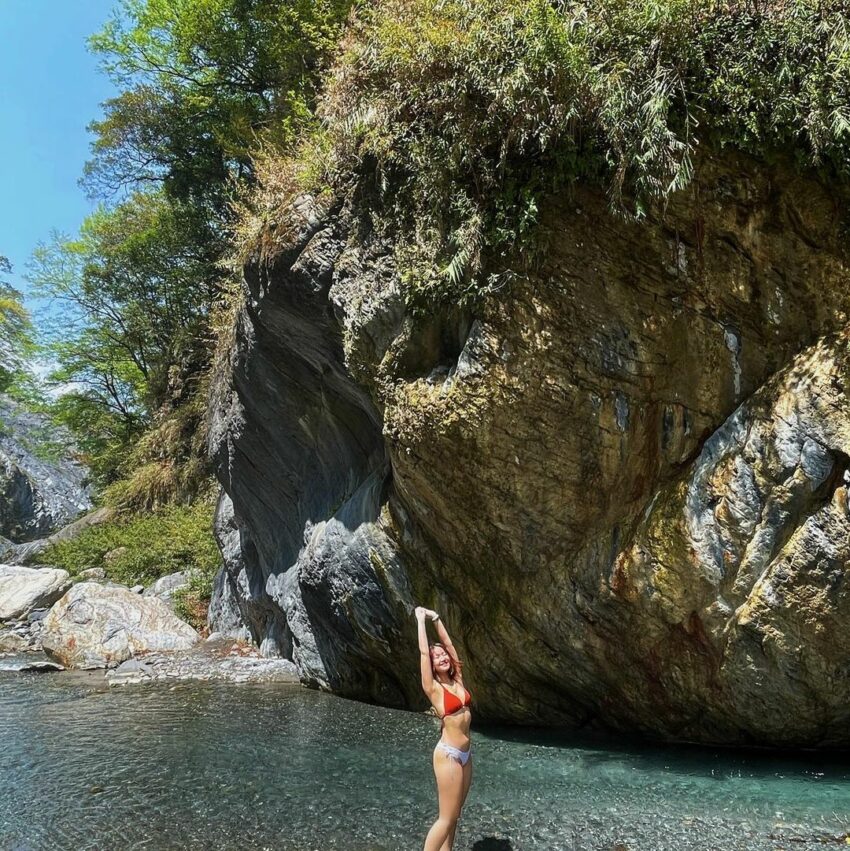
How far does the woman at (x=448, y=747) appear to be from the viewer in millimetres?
4570

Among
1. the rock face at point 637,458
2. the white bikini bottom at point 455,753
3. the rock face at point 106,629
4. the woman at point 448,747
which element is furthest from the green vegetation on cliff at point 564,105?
the rock face at point 106,629

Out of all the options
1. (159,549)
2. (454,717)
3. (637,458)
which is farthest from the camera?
(159,549)

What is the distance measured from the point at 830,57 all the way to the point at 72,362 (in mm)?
30497

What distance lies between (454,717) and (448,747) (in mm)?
186

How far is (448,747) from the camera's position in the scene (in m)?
4.64

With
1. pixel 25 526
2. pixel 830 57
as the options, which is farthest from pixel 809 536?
pixel 25 526

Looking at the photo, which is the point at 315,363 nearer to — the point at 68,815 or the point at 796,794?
the point at 68,815

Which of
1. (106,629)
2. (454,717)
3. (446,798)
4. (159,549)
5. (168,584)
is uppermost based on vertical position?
(159,549)

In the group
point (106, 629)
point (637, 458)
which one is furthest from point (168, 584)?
point (637, 458)

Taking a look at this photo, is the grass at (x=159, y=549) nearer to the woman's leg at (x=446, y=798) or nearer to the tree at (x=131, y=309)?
the tree at (x=131, y=309)

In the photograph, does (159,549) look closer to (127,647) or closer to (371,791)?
(127,647)

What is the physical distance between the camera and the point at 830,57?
6102 millimetres

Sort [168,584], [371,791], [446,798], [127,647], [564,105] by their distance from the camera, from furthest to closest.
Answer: [168,584] → [127,647] → [564,105] → [371,791] → [446,798]

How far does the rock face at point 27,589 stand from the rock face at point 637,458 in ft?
44.1
